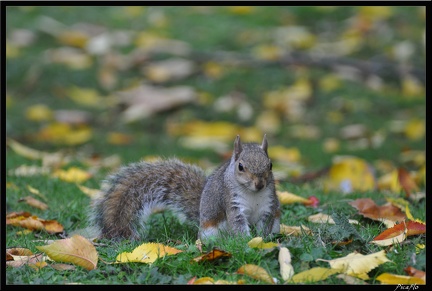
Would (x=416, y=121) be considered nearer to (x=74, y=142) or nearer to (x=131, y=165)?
(x=74, y=142)

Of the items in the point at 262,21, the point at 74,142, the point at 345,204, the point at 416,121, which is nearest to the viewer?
the point at 345,204

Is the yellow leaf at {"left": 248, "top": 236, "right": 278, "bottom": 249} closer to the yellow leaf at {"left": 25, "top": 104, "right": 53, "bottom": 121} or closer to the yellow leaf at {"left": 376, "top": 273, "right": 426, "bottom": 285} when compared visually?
the yellow leaf at {"left": 376, "top": 273, "right": 426, "bottom": 285}

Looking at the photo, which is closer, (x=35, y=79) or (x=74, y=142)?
(x=74, y=142)

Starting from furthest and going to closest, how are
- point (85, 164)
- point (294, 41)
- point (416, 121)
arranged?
point (294, 41) → point (416, 121) → point (85, 164)

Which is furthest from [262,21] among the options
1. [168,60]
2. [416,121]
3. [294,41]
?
[416,121]

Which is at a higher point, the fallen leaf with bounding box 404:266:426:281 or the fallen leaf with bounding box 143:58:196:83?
the fallen leaf with bounding box 143:58:196:83

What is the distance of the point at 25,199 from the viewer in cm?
591

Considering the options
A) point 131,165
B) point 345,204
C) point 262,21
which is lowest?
point 345,204

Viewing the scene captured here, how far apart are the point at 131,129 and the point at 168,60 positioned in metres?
1.82

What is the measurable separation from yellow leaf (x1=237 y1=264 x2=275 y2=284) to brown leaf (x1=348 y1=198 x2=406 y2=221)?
4.82ft

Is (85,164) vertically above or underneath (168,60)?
underneath

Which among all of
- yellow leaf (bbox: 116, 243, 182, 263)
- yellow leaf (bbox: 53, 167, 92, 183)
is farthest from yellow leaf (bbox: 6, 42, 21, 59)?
yellow leaf (bbox: 116, 243, 182, 263)

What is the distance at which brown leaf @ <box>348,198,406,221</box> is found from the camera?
5.30 metres

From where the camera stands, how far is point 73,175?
6895 millimetres
